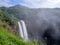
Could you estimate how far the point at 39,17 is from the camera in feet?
67.5

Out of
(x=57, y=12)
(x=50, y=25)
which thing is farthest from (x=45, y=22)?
(x=57, y=12)

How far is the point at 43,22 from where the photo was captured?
794 inches

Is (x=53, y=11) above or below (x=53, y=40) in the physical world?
above

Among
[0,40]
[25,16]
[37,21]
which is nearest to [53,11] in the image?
[37,21]

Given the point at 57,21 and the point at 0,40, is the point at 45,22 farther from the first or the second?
the point at 0,40

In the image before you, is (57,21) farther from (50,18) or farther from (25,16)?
(25,16)

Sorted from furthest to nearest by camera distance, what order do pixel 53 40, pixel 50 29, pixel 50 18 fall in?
pixel 50 18 < pixel 50 29 < pixel 53 40

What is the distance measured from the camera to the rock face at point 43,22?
17.9 m

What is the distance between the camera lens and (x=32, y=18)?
64.9 ft

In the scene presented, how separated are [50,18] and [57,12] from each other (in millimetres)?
1046

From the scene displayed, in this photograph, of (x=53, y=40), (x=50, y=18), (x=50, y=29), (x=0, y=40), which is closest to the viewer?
(x=0, y=40)

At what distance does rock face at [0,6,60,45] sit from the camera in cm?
1791

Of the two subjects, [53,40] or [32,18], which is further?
[32,18]

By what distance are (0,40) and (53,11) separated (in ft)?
51.9
